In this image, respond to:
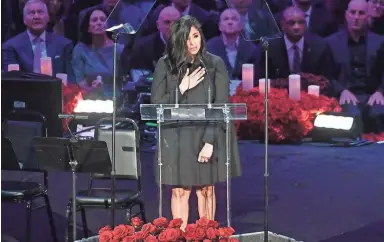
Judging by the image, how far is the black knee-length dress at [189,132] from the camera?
13.0 feet

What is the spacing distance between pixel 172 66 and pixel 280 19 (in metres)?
5.51

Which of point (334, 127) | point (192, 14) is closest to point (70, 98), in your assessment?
point (192, 14)

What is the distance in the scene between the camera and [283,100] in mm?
8195

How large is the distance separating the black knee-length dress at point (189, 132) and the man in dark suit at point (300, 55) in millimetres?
5139

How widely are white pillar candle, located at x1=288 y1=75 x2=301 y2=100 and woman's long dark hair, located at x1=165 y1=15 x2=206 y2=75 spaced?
15.4 feet

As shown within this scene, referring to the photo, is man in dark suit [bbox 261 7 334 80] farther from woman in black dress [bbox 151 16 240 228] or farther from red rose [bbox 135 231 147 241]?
red rose [bbox 135 231 147 241]

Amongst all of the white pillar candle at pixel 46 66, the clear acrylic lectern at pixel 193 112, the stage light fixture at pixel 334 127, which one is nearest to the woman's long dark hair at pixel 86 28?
the white pillar candle at pixel 46 66

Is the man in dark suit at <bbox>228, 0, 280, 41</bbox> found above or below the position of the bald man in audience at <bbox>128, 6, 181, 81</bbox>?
below

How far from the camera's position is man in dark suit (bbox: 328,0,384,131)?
887 cm

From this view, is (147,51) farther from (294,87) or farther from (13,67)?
(294,87)

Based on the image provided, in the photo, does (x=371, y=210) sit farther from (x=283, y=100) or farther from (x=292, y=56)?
(x=292, y=56)

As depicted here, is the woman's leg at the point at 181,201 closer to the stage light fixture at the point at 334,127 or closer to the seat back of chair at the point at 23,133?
the seat back of chair at the point at 23,133

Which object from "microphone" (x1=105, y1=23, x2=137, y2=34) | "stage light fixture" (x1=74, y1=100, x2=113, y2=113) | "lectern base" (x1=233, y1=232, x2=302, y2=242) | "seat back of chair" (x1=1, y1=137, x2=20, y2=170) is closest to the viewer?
"microphone" (x1=105, y1=23, x2=137, y2=34)

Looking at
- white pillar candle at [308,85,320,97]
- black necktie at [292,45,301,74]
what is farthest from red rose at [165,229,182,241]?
black necktie at [292,45,301,74]
